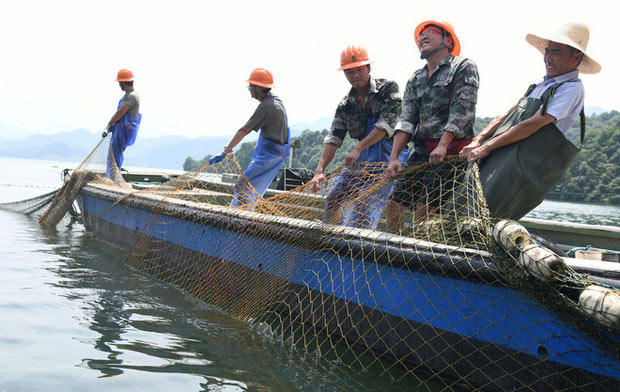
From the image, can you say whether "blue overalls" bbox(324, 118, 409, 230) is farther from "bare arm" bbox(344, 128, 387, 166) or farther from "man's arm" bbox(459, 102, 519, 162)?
"man's arm" bbox(459, 102, 519, 162)

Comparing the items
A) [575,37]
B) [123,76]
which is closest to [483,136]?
[575,37]

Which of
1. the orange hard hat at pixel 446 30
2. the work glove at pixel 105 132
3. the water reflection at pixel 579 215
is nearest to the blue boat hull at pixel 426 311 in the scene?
the orange hard hat at pixel 446 30

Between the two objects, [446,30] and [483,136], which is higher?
[446,30]

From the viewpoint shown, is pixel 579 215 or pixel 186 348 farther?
pixel 579 215

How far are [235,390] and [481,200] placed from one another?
68.2 inches

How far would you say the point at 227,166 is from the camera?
6.61 metres

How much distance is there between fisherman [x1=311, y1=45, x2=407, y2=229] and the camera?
4.33 meters

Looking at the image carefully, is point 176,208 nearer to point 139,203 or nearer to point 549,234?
point 139,203

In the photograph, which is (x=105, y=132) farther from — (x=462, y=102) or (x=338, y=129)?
(x=462, y=102)

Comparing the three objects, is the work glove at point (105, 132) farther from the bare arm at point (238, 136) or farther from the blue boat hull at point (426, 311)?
the blue boat hull at point (426, 311)

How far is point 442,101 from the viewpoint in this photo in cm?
401

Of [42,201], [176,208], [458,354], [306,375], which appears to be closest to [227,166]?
[176,208]

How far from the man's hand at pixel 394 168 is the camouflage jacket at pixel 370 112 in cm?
74

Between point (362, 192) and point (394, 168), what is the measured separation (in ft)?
1.38
